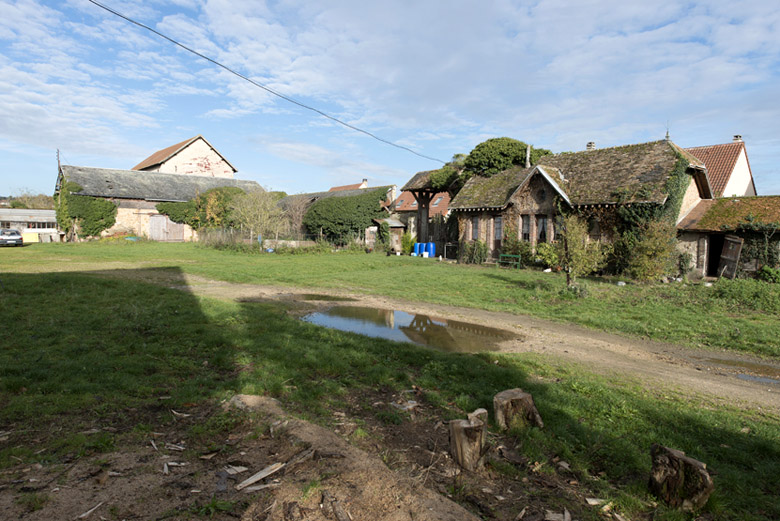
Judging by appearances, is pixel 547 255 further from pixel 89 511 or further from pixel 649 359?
pixel 89 511

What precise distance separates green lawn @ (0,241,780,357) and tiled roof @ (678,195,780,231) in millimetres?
6014

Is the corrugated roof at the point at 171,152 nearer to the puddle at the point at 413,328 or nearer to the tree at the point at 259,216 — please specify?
the tree at the point at 259,216

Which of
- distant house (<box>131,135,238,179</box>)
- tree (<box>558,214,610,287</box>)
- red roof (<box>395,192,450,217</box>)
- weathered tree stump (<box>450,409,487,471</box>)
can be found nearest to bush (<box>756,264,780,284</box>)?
tree (<box>558,214,610,287</box>)

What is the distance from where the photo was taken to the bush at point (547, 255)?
71.1 feet

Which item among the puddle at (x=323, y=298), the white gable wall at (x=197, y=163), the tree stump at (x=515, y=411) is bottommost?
the puddle at (x=323, y=298)

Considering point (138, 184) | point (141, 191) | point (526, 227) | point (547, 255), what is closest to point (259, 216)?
point (526, 227)

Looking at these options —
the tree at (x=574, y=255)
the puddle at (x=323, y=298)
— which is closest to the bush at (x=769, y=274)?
the tree at (x=574, y=255)

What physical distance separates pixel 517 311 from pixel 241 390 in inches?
350

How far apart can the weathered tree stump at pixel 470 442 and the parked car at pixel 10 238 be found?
3990 cm

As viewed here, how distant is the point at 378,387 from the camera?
6.13m

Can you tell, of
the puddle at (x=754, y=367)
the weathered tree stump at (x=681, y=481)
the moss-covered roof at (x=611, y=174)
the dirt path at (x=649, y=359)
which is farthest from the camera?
the moss-covered roof at (x=611, y=174)

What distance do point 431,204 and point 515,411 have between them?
40.7 m

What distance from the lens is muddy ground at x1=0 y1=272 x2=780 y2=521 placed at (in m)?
3.12

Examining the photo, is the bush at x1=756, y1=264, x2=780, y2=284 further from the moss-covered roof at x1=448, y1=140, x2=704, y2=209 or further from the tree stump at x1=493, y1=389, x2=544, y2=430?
the tree stump at x1=493, y1=389, x2=544, y2=430
